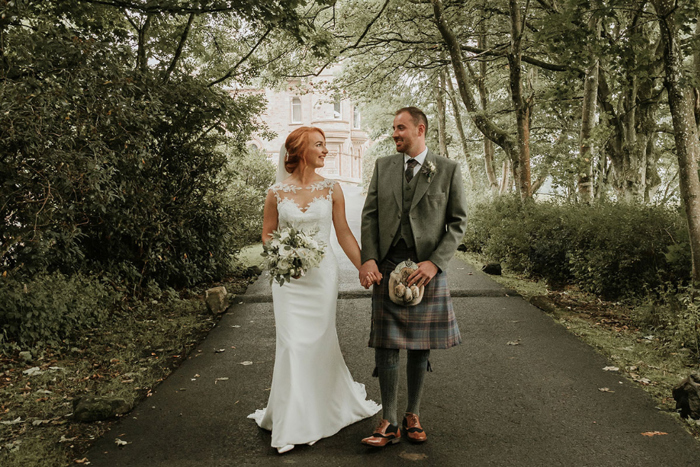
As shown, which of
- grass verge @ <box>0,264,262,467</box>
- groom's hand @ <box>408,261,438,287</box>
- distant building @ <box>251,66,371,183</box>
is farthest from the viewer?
distant building @ <box>251,66,371,183</box>

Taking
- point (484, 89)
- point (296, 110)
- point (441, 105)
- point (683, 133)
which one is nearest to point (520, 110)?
point (683, 133)

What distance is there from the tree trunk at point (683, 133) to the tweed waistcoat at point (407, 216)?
15.8 feet

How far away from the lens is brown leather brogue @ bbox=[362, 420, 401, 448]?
4.08 metres

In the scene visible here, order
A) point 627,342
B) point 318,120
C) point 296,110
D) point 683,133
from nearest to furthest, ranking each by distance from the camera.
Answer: point 627,342 < point 683,133 < point 318,120 < point 296,110

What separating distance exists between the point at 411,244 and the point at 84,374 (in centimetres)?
424

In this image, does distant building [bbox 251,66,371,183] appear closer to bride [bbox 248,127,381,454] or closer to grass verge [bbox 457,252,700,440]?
grass verge [bbox 457,252,700,440]

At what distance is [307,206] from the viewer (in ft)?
14.9

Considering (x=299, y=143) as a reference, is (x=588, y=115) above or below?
above

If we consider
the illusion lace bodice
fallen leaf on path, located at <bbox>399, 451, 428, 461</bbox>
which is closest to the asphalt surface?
fallen leaf on path, located at <bbox>399, 451, 428, 461</bbox>

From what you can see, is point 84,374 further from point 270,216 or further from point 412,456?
point 412,456

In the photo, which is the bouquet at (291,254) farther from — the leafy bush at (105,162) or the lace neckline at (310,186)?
the leafy bush at (105,162)

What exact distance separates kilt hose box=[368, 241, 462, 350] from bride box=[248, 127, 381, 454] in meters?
0.37

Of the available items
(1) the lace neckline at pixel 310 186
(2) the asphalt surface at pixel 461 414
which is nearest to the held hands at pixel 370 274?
(1) the lace neckline at pixel 310 186

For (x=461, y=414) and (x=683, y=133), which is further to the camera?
(x=683, y=133)
